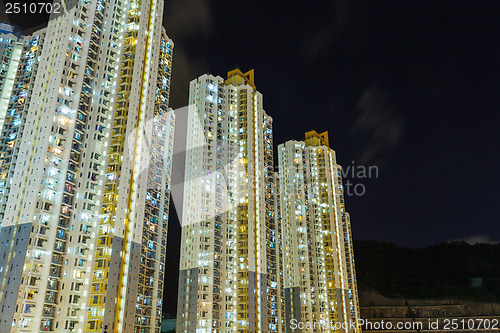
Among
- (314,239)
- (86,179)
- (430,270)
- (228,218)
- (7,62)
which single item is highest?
A: (7,62)

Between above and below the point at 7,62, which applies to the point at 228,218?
below

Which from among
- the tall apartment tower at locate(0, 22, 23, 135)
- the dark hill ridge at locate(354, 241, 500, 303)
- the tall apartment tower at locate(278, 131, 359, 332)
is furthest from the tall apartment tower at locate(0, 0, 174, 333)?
the dark hill ridge at locate(354, 241, 500, 303)

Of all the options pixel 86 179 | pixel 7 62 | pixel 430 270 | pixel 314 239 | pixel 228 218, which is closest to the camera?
pixel 86 179

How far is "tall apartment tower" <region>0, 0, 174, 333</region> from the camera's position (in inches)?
1772

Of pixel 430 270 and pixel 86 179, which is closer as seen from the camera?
pixel 86 179

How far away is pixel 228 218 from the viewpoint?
2975 inches

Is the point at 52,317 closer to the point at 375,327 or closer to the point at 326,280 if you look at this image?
the point at 326,280

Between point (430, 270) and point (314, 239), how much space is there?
64.3 metres

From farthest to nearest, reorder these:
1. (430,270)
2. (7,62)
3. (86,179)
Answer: (430,270), (7,62), (86,179)

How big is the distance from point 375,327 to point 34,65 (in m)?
97.2

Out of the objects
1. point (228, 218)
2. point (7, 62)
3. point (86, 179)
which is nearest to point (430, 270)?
point (228, 218)

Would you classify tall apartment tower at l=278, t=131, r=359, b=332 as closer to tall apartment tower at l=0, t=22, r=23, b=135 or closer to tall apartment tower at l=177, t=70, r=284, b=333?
tall apartment tower at l=177, t=70, r=284, b=333

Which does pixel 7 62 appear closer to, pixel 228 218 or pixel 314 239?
pixel 228 218

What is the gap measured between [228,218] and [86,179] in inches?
1179
